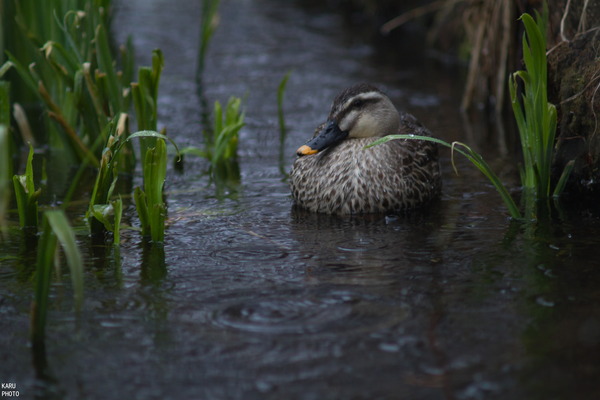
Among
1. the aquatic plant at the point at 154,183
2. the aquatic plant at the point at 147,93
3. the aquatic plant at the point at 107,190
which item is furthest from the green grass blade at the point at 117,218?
the aquatic plant at the point at 147,93

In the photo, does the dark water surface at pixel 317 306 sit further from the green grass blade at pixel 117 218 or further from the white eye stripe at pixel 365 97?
the white eye stripe at pixel 365 97

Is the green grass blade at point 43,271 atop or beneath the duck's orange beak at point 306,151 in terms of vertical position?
beneath

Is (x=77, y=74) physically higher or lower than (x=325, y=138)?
higher

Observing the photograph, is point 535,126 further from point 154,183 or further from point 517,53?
point 517,53

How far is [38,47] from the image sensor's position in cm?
595

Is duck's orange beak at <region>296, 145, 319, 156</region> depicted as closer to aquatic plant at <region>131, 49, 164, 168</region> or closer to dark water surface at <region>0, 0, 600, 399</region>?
dark water surface at <region>0, 0, 600, 399</region>

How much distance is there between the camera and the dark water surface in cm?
319

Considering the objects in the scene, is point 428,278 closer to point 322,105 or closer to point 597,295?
point 597,295

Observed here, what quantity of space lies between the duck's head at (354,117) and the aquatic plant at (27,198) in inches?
64.8

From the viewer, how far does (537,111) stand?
504 cm

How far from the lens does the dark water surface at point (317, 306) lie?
A: 3.19 m

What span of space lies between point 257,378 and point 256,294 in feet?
2.69

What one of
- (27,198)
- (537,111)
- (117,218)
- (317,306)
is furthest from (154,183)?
(537,111)

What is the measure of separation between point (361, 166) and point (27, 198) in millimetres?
1995
